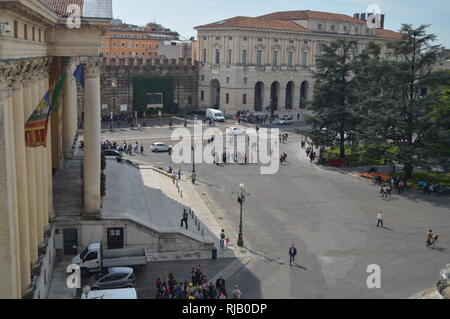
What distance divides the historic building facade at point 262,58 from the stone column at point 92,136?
57.0m

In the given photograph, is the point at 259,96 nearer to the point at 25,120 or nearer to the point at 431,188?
the point at 431,188

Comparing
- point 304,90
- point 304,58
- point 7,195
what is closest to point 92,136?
point 7,195

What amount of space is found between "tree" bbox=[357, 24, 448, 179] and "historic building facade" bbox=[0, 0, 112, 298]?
26.0 meters

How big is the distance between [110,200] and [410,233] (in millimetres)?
17341

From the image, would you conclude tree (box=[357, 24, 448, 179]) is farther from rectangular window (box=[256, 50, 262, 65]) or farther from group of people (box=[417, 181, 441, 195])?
rectangular window (box=[256, 50, 262, 65])

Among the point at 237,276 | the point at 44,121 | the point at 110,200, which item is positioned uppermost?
the point at 44,121

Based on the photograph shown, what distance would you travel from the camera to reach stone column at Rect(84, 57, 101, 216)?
26.2 metres

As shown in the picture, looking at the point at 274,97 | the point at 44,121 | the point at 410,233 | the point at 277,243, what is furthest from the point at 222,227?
the point at 274,97

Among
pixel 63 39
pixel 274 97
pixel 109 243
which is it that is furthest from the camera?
pixel 274 97

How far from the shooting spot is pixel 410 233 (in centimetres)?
3266

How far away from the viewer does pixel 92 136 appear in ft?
87.8

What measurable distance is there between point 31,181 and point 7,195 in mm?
4843

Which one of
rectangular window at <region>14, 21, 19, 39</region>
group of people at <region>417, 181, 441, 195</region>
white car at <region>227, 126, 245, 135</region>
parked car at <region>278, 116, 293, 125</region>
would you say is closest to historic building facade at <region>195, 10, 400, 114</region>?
parked car at <region>278, 116, 293, 125</region>
